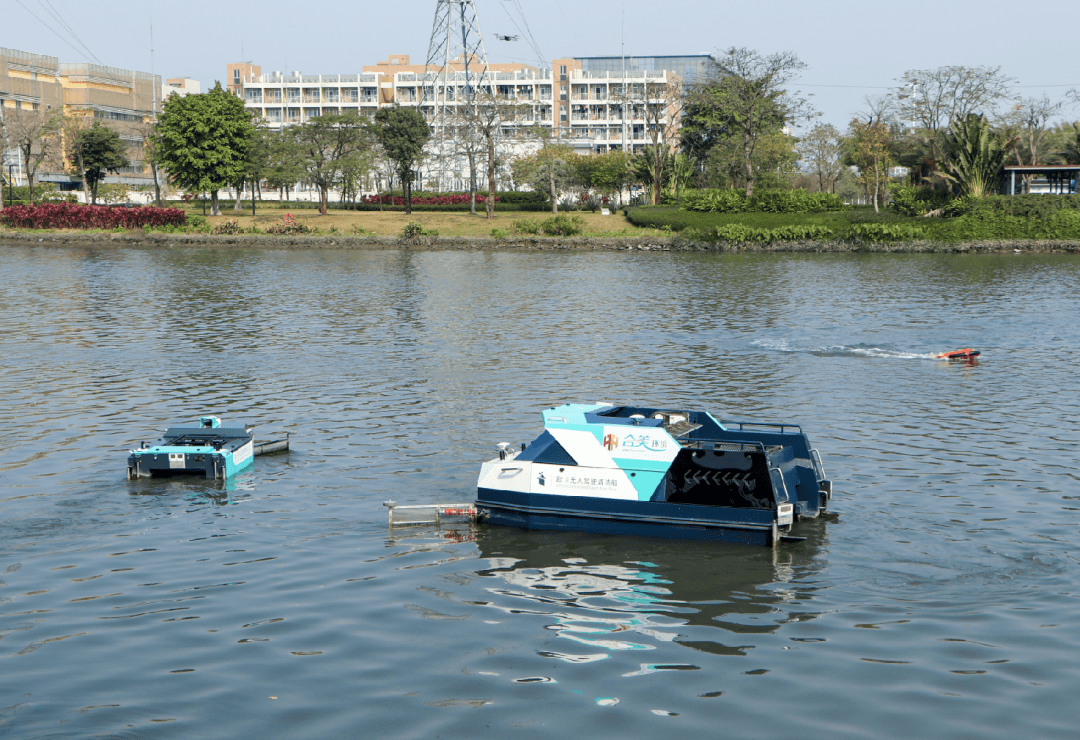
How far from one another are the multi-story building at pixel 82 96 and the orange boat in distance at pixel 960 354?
5080 inches

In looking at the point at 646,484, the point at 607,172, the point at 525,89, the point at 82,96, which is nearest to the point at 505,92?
the point at 525,89

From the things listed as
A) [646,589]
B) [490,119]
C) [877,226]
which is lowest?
[646,589]

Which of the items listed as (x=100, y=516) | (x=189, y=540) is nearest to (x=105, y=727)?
(x=189, y=540)

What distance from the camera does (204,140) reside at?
94.1m

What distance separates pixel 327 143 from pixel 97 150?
1157 inches

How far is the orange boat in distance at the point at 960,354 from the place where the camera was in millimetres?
32000

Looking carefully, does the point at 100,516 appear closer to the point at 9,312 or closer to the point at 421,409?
the point at 421,409

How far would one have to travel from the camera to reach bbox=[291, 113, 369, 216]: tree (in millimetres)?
96562

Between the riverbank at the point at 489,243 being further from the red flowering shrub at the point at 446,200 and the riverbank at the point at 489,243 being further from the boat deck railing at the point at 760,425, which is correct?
the boat deck railing at the point at 760,425

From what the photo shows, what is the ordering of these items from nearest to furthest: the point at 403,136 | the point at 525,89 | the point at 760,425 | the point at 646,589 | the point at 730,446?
the point at 646,589 < the point at 730,446 < the point at 760,425 < the point at 403,136 < the point at 525,89

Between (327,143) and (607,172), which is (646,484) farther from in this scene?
(607,172)

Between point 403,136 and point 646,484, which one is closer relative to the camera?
point 646,484

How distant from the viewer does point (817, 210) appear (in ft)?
290

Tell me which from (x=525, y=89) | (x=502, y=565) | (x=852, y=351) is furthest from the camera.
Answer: (x=525, y=89)
